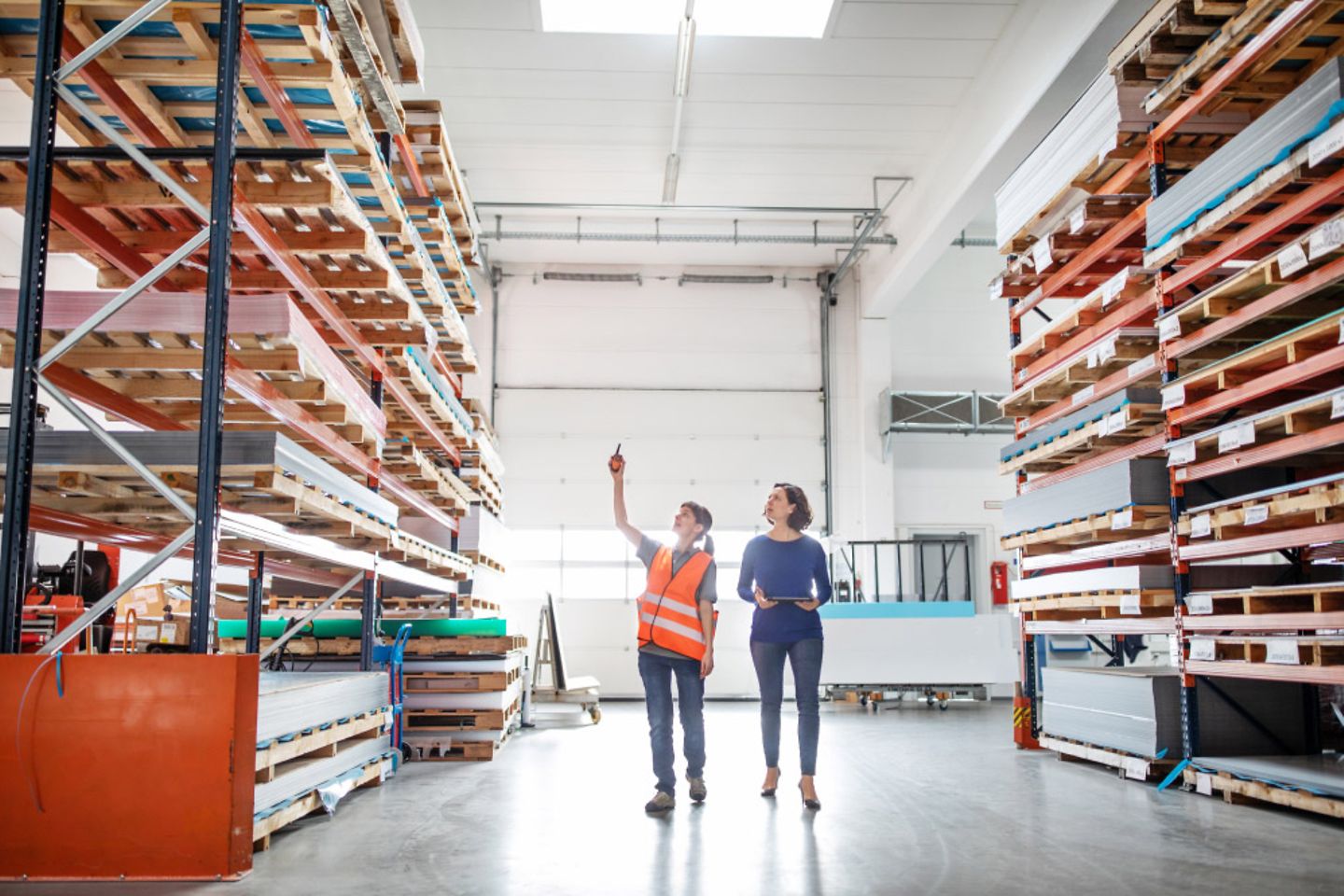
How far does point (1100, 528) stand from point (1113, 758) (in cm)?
168

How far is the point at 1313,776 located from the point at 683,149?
11.2 meters

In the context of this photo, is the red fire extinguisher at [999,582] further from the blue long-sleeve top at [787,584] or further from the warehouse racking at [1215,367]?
the blue long-sleeve top at [787,584]

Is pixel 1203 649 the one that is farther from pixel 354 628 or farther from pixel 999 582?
pixel 999 582

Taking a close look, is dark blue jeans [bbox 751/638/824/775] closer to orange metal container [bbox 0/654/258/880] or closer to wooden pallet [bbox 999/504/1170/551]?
wooden pallet [bbox 999/504/1170/551]

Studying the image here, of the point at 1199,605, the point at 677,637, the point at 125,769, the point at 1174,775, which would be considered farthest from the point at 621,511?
the point at 1174,775

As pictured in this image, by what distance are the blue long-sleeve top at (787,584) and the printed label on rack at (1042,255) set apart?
12.9 feet

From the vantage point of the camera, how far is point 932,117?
13820 millimetres

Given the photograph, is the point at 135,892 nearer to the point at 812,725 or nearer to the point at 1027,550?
the point at 812,725

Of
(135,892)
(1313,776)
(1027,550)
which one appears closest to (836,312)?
(1027,550)

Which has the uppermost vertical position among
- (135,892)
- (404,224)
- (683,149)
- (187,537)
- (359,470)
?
(683,149)

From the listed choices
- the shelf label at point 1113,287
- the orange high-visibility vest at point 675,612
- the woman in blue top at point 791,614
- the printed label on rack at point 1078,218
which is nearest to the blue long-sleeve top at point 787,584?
the woman in blue top at point 791,614

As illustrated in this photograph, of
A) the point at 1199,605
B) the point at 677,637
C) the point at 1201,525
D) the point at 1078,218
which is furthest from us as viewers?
the point at 1078,218

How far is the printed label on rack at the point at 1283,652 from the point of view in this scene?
5932 mm

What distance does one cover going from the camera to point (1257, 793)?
6273mm
